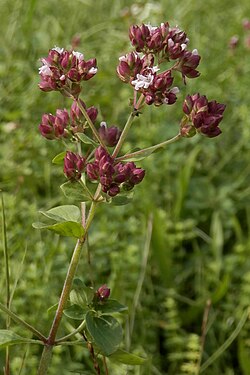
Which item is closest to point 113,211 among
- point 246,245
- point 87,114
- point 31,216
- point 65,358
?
point 31,216

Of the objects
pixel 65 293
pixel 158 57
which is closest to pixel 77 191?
pixel 65 293

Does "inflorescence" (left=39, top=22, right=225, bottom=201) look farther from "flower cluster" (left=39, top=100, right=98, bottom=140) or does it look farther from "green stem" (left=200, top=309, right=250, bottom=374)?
"green stem" (left=200, top=309, right=250, bottom=374)

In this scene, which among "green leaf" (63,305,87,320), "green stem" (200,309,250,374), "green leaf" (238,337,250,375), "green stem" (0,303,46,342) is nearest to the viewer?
"green stem" (0,303,46,342)

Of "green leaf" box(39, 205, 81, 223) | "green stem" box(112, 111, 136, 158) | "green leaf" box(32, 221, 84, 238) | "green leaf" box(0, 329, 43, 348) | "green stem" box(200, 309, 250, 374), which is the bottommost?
"green stem" box(200, 309, 250, 374)

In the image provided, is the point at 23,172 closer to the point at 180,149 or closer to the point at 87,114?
the point at 180,149

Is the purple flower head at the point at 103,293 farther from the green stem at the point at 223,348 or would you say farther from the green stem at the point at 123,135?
the green stem at the point at 223,348

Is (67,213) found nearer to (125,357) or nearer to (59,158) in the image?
(59,158)

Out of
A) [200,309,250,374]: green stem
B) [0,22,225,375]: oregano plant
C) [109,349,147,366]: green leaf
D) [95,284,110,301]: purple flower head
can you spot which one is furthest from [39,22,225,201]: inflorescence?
[200,309,250,374]: green stem

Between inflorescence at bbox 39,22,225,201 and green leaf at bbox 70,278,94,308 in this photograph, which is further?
green leaf at bbox 70,278,94,308
